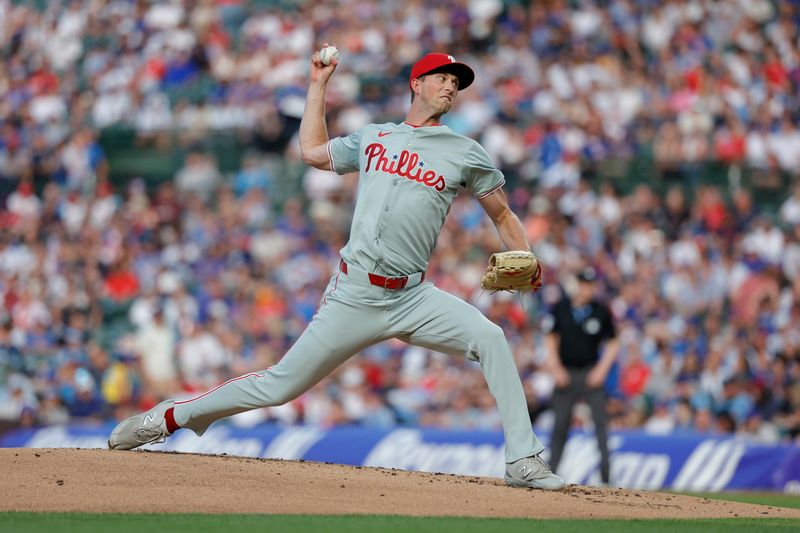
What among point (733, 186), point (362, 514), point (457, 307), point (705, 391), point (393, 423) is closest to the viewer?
point (362, 514)

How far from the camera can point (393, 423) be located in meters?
14.3

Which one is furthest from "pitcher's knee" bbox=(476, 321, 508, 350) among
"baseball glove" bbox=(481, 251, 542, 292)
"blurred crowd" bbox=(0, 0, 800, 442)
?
"blurred crowd" bbox=(0, 0, 800, 442)

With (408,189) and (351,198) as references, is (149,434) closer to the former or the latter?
(408,189)

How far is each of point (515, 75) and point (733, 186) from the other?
372cm

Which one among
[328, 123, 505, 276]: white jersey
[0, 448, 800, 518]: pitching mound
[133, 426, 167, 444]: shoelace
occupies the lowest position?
[0, 448, 800, 518]: pitching mound

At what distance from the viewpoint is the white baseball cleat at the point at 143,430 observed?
7145 millimetres

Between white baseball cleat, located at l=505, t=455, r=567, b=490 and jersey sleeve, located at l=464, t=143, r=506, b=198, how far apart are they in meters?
1.40

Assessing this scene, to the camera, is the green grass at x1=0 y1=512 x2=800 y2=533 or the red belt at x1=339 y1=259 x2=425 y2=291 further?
the red belt at x1=339 y1=259 x2=425 y2=291

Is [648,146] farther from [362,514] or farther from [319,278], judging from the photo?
[362,514]

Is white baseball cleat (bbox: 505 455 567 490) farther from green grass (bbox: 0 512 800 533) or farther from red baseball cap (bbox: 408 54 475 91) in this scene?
red baseball cap (bbox: 408 54 475 91)

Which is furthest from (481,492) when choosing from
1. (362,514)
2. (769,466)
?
(769,466)

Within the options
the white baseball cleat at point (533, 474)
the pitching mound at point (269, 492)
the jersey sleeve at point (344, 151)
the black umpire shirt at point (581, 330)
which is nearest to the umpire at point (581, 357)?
the black umpire shirt at point (581, 330)

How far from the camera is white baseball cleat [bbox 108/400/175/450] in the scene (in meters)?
7.14

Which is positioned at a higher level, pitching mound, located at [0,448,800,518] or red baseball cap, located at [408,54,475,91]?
red baseball cap, located at [408,54,475,91]
